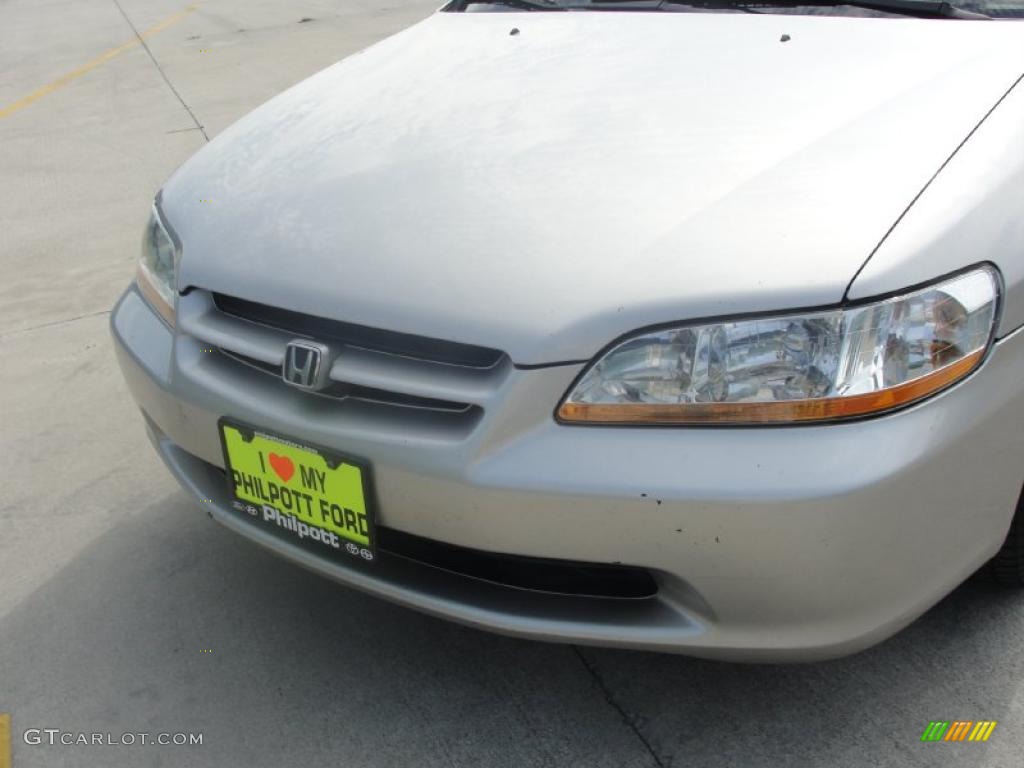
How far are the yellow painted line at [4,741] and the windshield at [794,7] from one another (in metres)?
2.09

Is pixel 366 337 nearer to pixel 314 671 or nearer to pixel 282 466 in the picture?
pixel 282 466

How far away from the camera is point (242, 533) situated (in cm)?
221

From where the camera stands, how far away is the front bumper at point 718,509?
1683 mm

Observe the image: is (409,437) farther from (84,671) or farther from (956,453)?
(84,671)

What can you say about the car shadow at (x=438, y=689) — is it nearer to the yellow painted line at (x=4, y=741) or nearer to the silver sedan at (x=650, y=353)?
the yellow painted line at (x=4, y=741)

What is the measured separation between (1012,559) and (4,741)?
79.2 inches

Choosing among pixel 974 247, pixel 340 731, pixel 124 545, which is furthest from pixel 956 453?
pixel 124 545

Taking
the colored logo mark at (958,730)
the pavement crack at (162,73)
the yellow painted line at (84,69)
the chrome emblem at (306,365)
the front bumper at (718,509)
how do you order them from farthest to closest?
the yellow painted line at (84,69)
the pavement crack at (162,73)
the colored logo mark at (958,730)
the chrome emblem at (306,365)
the front bumper at (718,509)

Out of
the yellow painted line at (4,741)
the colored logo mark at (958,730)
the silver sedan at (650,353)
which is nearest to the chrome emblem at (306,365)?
the silver sedan at (650,353)

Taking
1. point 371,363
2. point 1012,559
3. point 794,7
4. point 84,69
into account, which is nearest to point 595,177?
point 371,363

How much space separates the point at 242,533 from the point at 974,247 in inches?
55.4

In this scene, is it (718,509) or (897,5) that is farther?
(897,5)
